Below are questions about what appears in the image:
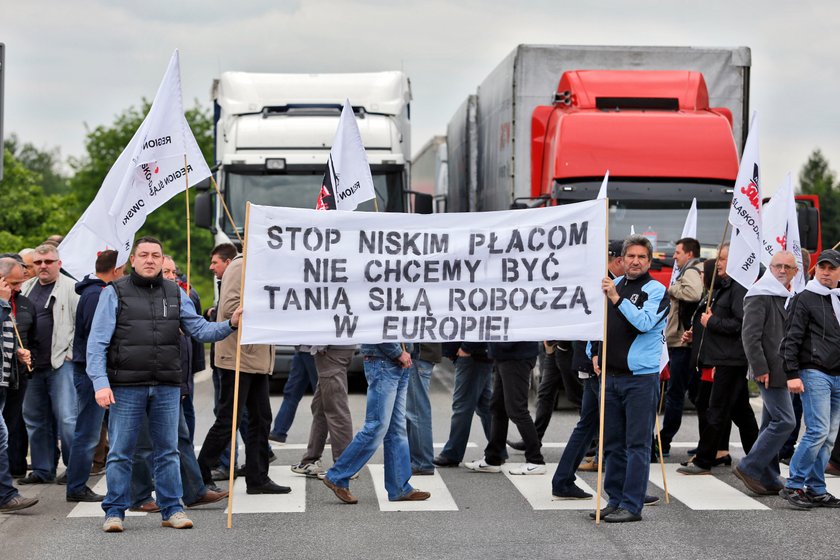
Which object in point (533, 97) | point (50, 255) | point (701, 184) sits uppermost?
point (533, 97)

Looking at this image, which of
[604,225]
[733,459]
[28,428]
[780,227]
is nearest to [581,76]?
[780,227]

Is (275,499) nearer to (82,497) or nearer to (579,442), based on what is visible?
(82,497)

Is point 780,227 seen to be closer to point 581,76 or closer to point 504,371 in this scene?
point 504,371

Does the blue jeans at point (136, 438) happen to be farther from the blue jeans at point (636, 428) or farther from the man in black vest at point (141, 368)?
the blue jeans at point (636, 428)

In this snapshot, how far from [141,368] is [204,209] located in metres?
8.76

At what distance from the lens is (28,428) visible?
1002cm

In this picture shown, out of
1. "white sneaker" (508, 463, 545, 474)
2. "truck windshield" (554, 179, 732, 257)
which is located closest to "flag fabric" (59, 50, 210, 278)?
"white sneaker" (508, 463, 545, 474)

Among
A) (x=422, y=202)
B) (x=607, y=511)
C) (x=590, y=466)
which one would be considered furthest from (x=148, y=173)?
(x=422, y=202)

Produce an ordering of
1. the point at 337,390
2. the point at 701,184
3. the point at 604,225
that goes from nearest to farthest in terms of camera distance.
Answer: the point at 604,225, the point at 337,390, the point at 701,184

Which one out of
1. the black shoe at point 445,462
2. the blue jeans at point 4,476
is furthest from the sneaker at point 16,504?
the black shoe at point 445,462

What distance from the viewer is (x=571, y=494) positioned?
9297 mm

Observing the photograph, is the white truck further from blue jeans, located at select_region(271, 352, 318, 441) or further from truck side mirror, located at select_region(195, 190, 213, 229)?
blue jeans, located at select_region(271, 352, 318, 441)

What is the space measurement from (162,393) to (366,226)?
5.96ft

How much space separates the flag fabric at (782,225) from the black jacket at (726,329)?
1130mm
